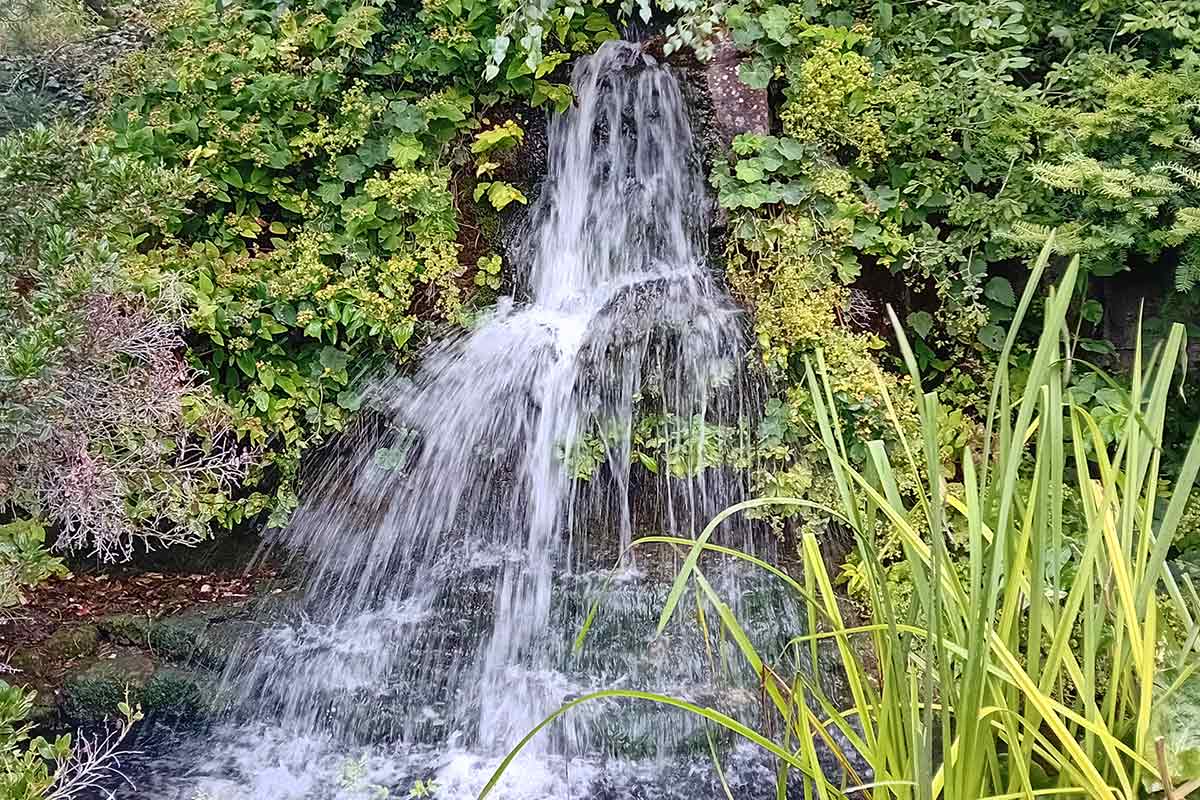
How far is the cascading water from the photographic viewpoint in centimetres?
278

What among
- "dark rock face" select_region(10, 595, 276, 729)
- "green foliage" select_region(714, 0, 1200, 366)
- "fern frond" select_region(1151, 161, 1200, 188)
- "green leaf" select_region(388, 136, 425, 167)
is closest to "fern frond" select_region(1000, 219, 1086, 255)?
"green foliage" select_region(714, 0, 1200, 366)

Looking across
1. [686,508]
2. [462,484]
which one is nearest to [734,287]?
[686,508]

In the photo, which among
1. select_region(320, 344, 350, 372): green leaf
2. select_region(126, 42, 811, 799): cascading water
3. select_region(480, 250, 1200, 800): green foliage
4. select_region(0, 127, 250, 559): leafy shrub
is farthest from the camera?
select_region(320, 344, 350, 372): green leaf

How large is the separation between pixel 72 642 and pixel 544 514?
191cm

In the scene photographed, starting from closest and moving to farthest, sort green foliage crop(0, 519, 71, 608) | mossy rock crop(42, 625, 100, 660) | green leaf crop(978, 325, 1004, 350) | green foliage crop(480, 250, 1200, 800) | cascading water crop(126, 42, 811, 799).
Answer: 1. green foliage crop(480, 250, 1200, 800)
2. green foliage crop(0, 519, 71, 608)
3. cascading water crop(126, 42, 811, 799)
4. mossy rock crop(42, 625, 100, 660)
5. green leaf crop(978, 325, 1004, 350)

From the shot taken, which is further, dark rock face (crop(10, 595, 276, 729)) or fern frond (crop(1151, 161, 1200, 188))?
dark rock face (crop(10, 595, 276, 729))

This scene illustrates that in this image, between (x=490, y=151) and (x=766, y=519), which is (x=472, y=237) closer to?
(x=490, y=151)

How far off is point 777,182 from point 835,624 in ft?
8.37

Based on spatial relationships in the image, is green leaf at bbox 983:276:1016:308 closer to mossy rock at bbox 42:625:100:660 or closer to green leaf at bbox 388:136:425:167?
green leaf at bbox 388:136:425:167

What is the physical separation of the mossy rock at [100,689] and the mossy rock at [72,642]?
10cm

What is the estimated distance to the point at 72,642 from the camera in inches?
122

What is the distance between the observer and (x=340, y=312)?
11.6ft

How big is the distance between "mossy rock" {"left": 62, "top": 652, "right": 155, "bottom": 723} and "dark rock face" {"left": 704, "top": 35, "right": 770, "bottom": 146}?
10.8 ft

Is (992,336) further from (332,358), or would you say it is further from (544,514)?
(332,358)
